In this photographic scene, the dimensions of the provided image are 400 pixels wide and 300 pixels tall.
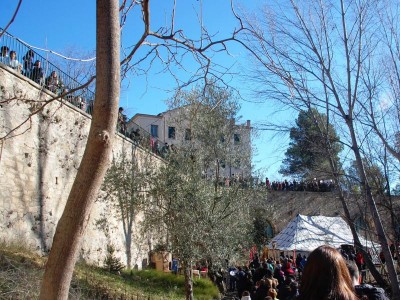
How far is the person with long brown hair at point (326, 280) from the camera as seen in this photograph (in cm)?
203

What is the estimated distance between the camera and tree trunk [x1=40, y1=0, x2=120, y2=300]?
234cm

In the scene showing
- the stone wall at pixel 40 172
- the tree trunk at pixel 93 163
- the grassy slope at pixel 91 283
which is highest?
the stone wall at pixel 40 172

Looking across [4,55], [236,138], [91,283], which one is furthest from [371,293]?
[236,138]

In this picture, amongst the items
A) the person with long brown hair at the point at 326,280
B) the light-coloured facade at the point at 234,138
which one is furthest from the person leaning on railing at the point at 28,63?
the person with long brown hair at the point at 326,280

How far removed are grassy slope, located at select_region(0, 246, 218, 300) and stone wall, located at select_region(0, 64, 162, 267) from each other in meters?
1.16

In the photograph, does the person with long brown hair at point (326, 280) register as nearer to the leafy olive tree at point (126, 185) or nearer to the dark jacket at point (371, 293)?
the dark jacket at point (371, 293)

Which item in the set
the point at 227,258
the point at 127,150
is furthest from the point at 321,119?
the point at 127,150

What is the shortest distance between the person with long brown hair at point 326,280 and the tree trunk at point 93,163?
1.17 metres

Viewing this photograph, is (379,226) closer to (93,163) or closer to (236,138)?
(93,163)

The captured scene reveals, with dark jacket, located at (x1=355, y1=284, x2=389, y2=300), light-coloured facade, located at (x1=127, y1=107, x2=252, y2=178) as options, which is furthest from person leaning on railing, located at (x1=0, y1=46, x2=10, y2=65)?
dark jacket, located at (x1=355, y1=284, x2=389, y2=300)

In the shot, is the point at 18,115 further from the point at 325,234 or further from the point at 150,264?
the point at 150,264

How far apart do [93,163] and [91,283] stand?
31.7ft

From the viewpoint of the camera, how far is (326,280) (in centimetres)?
206

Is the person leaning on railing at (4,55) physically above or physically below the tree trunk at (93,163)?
above
